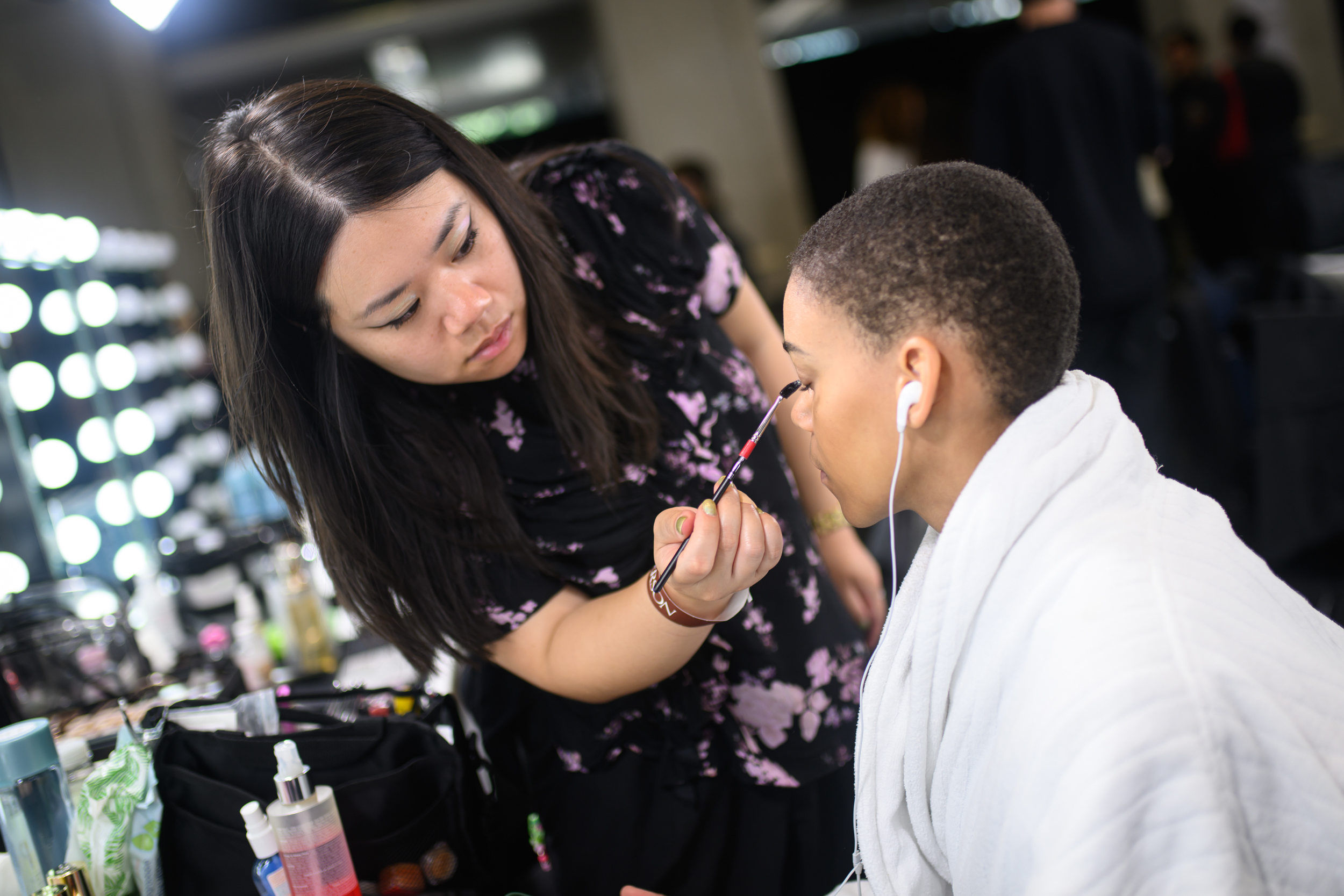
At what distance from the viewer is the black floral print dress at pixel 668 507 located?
3.35ft

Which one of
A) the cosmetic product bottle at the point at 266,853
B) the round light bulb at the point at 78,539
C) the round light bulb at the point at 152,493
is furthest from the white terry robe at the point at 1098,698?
the round light bulb at the point at 152,493

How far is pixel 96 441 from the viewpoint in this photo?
236 cm

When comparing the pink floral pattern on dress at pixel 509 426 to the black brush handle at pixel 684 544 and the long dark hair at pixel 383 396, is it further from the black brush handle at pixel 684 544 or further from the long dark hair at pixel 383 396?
the black brush handle at pixel 684 544

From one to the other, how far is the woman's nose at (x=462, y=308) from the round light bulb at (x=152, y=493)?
2.03 m

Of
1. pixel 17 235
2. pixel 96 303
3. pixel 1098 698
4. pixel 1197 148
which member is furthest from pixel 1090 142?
pixel 1197 148

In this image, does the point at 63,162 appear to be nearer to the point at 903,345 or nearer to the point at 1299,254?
the point at 903,345

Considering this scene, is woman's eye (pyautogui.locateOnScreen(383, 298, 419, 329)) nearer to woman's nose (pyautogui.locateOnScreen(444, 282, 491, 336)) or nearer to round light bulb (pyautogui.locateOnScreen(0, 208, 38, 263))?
woman's nose (pyautogui.locateOnScreen(444, 282, 491, 336))

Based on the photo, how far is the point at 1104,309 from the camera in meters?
2.27

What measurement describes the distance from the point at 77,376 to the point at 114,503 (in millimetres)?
337

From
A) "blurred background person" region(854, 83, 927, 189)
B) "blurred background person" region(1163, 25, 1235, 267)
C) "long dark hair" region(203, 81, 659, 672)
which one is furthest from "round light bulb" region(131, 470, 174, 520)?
"blurred background person" region(1163, 25, 1235, 267)

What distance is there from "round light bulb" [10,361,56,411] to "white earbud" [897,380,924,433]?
2008 mm

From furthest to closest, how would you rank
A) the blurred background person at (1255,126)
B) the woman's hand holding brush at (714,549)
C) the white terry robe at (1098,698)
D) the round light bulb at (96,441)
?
the blurred background person at (1255,126)
the round light bulb at (96,441)
the woman's hand holding brush at (714,549)
the white terry robe at (1098,698)

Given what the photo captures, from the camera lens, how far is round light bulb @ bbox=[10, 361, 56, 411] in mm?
1986

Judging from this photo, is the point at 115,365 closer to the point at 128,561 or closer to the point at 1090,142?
the point at 128,561
